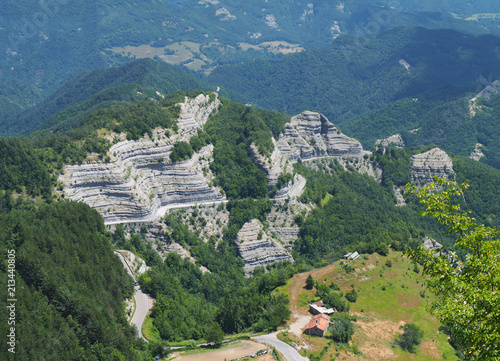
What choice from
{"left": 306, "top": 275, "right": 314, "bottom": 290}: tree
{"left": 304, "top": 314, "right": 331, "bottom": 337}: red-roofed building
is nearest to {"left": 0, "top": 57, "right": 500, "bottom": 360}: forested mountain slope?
{"left": 304, "top": 314, "right": 331, "bottom": 337}: red-roofed building

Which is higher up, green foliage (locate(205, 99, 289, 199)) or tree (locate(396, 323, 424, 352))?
green foliage (locate(205, 99, 289, 199))

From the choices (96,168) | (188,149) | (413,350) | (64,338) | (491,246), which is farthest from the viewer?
(188,149)

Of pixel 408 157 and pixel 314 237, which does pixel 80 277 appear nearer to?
pixel 314 237

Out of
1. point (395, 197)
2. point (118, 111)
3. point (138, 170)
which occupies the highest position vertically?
point (118, 111)

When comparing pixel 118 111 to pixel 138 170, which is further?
pixel 118 111

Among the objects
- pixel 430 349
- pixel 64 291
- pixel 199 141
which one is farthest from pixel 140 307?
pixel 199 141

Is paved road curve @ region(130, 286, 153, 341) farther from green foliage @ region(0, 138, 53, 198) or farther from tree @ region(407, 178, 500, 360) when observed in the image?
tree @ region(407, 178, 500, 360)

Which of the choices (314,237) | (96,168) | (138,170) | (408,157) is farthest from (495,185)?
(96,168)
